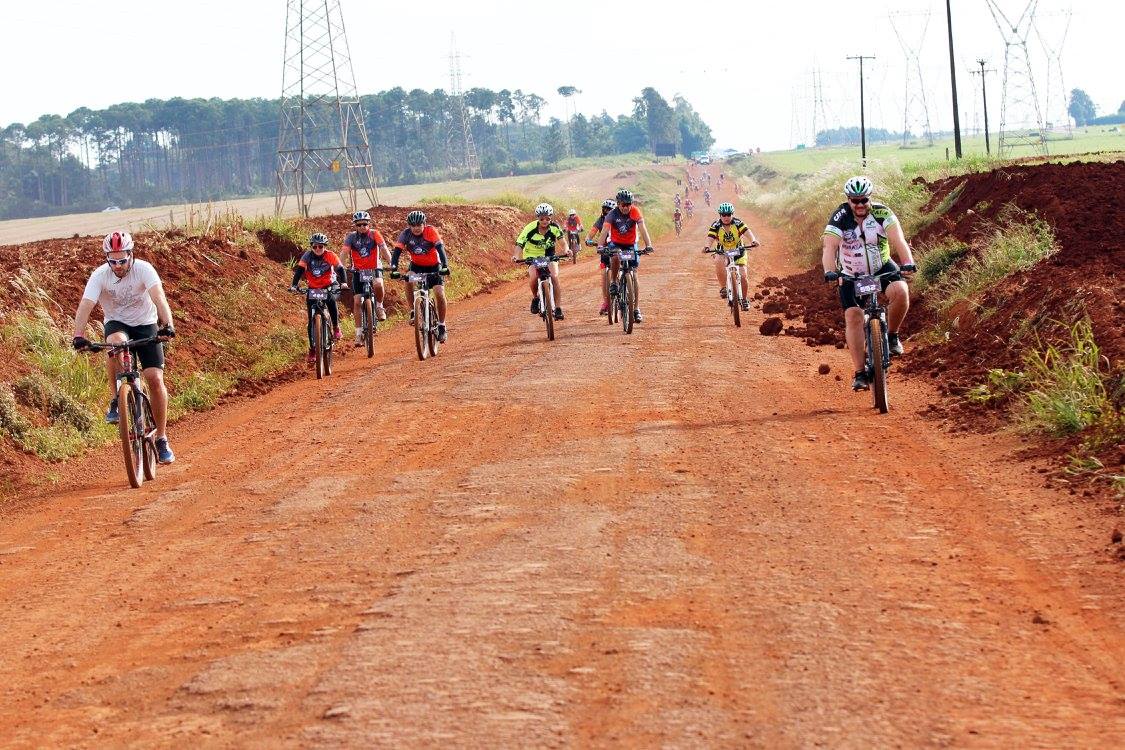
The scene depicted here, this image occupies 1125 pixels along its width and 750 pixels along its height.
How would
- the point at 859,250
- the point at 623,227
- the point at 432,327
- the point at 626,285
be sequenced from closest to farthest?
the point at 859,250, the point at 432,327, the point at 626,285, the point at 623,227

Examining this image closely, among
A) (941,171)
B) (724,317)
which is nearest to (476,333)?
(724,317)

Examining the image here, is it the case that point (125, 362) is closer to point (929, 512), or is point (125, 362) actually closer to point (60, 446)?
point (60, 446)

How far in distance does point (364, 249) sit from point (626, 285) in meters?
3.98

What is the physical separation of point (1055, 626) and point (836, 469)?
3711 mm

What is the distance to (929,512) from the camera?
8.47 meters

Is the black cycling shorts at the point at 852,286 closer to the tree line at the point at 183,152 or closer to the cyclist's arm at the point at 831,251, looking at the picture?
the cyclist's arm at the point at 831,251

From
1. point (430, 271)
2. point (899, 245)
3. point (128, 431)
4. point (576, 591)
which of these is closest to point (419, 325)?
point (430, 271)

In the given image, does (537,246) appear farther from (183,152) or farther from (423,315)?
(183,152)

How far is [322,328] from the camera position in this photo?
58.3 feet

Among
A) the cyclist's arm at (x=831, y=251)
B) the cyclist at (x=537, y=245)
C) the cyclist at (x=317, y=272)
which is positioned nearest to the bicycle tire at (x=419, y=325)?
the cyclist at (x=317, y=272)

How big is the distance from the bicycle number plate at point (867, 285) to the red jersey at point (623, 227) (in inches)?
309

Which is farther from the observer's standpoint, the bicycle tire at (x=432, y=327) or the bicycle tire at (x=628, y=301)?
the bicycle tire at (x=628, y=301)

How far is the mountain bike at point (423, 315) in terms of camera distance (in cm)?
1825

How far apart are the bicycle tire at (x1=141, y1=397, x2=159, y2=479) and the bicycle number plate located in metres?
6.60
